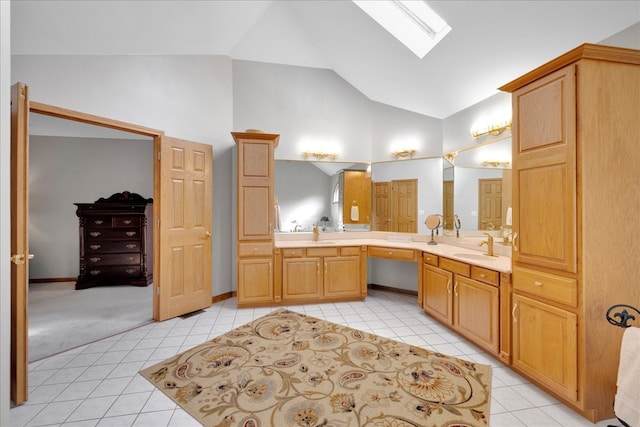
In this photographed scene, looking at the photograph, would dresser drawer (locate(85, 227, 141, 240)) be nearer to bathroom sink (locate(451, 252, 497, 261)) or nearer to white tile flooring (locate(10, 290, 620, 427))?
white tile flooring (locate(10, 290, 620, 427))

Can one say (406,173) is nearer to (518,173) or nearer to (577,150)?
(518,173)

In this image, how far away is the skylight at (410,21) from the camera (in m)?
2.75

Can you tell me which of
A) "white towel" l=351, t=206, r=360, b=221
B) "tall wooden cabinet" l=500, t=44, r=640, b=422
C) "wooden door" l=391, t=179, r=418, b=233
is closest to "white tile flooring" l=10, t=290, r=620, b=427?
"tall wooden cabinet" l=500, t=44, r=640, b=422

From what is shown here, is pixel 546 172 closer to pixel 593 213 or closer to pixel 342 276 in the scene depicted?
pixel 593 213

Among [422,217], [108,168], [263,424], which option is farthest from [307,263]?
[108,168]

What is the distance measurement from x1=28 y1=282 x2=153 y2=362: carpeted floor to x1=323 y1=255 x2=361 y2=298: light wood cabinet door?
2.19 m

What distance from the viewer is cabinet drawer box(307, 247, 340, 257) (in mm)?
3650

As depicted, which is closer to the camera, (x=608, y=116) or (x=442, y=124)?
(x=608, y=116)

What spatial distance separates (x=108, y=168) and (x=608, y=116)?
6498 millimetres

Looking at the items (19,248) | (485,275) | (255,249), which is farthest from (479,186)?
(19,248)

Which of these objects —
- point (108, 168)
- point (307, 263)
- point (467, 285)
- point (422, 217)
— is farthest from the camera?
point (108, 168)

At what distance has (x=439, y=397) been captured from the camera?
1820 millimetres

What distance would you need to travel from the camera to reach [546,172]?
1825mm

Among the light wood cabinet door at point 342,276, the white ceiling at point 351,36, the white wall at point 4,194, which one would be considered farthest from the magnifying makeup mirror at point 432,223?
the white wall at point 4,194
